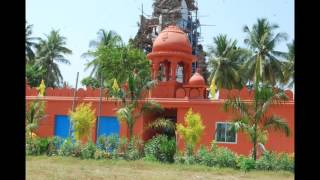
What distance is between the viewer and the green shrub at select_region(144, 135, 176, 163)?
1470cm

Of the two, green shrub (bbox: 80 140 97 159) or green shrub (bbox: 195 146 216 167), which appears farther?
green shrub (bbox: 80 140 97 159)

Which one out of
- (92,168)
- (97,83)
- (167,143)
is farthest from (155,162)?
(97,83)

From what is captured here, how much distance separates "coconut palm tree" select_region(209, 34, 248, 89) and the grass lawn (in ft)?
52.8

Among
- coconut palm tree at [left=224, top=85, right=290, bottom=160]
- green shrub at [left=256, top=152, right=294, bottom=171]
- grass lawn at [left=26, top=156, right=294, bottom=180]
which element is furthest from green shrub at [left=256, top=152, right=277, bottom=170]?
grass lawn at [left=26, top=156, right=294, bottom=180]

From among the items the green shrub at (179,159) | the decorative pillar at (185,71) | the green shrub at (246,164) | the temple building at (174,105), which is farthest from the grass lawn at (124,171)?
the decorative pillar at (185,71)

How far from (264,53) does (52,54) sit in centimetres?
1616

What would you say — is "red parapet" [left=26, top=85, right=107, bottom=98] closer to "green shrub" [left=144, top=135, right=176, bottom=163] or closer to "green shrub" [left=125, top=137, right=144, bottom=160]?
A: "green shrub" [left=125, top=137, right=144, bottom=160]

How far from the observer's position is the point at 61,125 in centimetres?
2066

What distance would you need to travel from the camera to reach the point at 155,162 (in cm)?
1444

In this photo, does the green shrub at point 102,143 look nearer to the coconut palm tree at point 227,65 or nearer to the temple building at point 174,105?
the temple building at point 174,105

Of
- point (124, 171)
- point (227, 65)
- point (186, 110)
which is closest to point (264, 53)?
point (227, 65)

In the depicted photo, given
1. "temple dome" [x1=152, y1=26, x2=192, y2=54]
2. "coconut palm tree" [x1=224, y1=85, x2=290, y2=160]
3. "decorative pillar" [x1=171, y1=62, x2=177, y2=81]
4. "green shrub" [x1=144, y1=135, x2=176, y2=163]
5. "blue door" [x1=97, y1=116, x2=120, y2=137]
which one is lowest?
"green shrub" [x1=144, y1=135, x2=176, y2=163]
